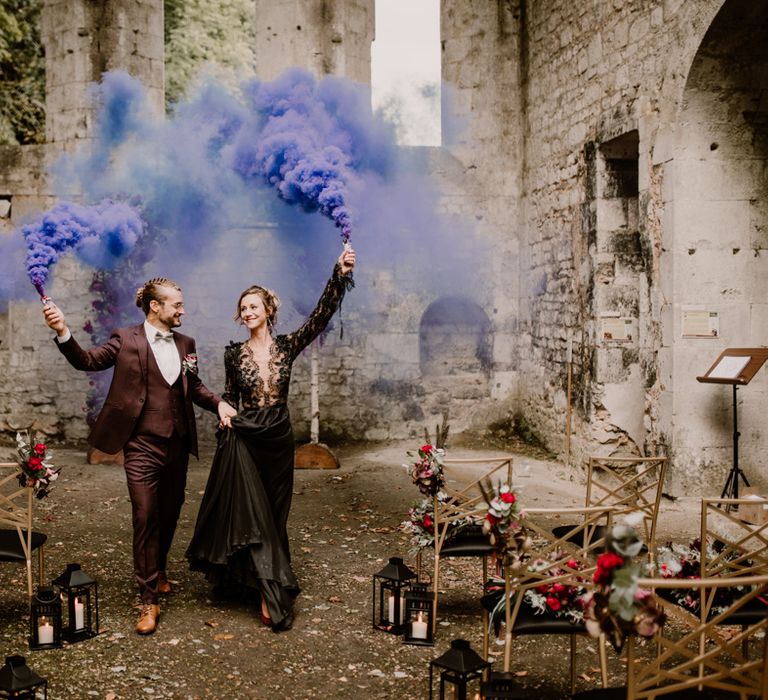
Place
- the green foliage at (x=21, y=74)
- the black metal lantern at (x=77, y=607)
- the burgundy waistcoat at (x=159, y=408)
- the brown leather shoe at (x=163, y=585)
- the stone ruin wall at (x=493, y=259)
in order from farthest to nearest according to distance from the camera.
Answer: the green foliage at (x=21, y=74) < the stone ruin wall at (x=493, y=259) < the brown leather shoe at (x=163, y=585) < the burgundy waistcoat at (x=159, y=408) < the black metal lantern at (x=77, y=607)

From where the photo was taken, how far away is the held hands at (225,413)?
4.82 meters

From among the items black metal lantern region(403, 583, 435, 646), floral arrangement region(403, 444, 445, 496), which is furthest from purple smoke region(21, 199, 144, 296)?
black metal lantern region(403, 583, 435, 646)

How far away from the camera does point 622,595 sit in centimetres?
251

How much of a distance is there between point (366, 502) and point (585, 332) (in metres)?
3.01

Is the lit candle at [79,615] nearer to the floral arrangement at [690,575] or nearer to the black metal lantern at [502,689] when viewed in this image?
the black metal lantern at [502,689]

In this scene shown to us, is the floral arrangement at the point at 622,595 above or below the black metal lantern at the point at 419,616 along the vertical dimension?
above

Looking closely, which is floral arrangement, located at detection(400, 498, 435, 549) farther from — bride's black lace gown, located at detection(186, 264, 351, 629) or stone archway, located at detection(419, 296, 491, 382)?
stone archway, located at detection(419, 296, 491, 382)

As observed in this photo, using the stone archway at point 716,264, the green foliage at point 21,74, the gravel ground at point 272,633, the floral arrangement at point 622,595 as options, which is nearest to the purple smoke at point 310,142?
the stone archway at point 716,264

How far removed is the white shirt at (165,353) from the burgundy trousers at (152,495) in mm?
357

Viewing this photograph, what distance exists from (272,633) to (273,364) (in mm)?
1465

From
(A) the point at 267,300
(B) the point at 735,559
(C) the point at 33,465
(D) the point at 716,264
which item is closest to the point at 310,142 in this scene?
(D) the point at 716,264

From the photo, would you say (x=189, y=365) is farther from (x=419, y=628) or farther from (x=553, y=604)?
(x=553, y=604)

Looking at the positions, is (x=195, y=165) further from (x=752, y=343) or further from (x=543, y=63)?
(x=752, y=343)

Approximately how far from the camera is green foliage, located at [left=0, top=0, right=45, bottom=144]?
14.1 meters
